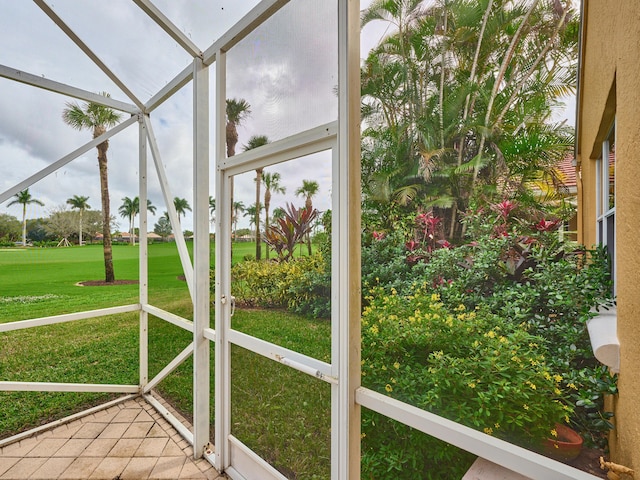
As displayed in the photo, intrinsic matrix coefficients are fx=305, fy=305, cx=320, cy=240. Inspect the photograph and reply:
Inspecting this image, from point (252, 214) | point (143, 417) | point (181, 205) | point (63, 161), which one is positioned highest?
point (63, 161)

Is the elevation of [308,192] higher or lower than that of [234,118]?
lower

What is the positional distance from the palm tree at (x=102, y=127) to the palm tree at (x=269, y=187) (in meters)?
2.17

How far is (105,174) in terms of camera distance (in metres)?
3.29

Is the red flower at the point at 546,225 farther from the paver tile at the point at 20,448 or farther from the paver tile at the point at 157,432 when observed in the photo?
the paver tile at the point at 20,448

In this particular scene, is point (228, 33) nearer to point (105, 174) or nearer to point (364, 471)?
point (105, 174)

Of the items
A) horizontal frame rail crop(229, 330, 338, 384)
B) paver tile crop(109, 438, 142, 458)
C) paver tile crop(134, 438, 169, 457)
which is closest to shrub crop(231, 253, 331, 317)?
horizontal frame rail crop(229, 330, 338, 384)

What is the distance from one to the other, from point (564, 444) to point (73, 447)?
10.6 feet

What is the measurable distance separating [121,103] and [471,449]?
371 centimetres

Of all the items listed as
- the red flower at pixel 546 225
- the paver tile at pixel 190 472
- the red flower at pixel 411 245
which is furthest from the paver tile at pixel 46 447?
the red flower at pixel 546 225

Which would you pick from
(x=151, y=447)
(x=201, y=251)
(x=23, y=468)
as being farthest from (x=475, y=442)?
(x=23, y=468)

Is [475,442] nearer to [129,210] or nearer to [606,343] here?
[606,343]

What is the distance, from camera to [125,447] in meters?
2.40

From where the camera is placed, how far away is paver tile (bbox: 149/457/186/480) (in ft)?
6.89

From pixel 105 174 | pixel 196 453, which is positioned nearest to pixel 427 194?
pixel 196 453
